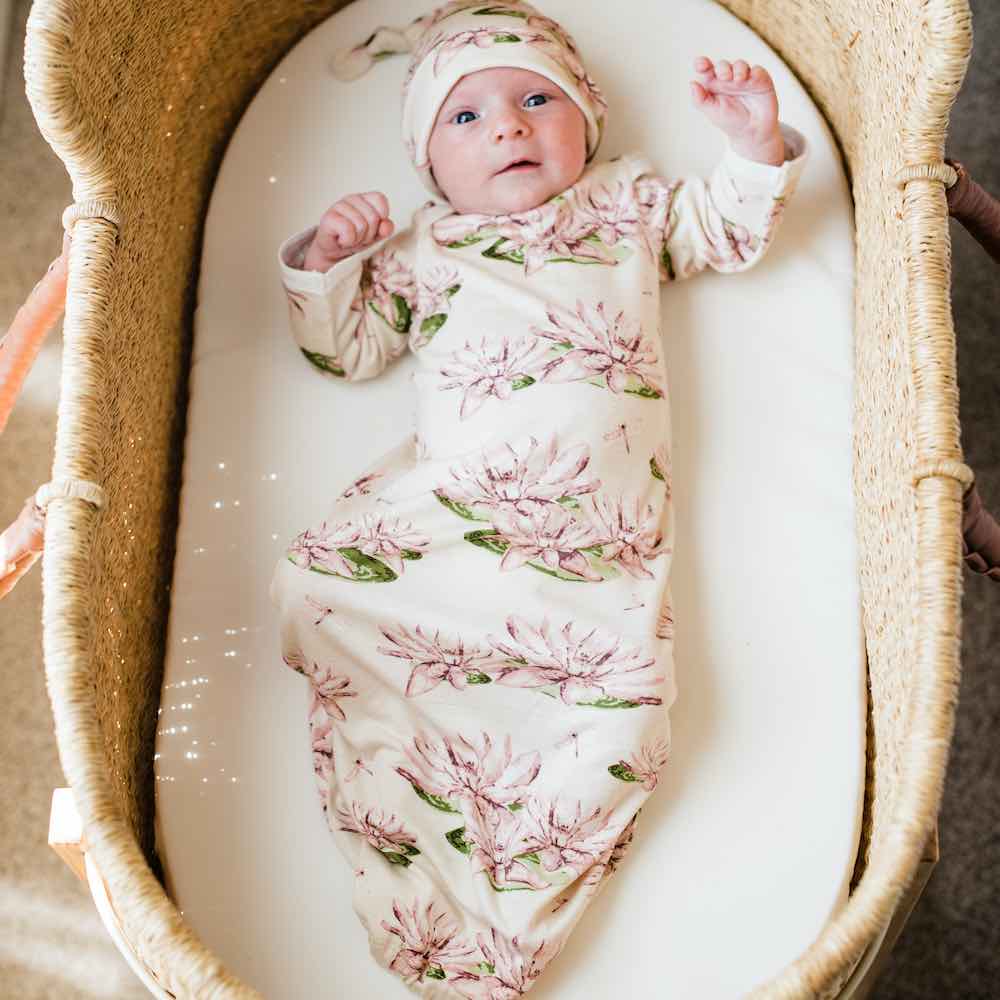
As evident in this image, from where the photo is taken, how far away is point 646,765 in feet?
3.41

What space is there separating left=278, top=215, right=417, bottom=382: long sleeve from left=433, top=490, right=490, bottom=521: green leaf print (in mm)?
206

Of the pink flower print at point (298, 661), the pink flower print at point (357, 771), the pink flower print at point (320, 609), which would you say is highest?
the pink flower print at point (320, 609)

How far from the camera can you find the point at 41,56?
1012mm

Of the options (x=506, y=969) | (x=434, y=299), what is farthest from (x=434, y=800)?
(x=434, y=299)

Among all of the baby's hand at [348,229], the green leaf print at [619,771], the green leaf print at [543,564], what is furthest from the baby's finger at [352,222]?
the green leaf print at [619,771]

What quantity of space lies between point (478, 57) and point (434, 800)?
28.4 inches

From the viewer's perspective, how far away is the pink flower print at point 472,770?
1.05 m

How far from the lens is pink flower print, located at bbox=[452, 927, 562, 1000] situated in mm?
982

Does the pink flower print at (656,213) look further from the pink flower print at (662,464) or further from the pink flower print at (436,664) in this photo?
the pink flower print at (436,664)

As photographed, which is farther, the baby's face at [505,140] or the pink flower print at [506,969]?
the baby's face at [505,140]

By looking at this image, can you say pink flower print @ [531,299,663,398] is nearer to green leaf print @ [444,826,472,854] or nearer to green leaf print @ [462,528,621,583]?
green leaf print @ [462,528,621,583]

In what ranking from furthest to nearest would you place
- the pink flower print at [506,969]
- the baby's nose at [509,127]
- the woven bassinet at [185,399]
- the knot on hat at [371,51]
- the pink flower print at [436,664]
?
the knot on hat at [371,51], the baby's nose at [509,127], the pink flower print at [436,664], the pink flower print at [506,969], the woven bassinet at [185,399]

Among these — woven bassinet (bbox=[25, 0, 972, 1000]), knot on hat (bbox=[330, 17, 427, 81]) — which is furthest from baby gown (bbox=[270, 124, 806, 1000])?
knot on hat (bbox=[330, 17, 427, 81])

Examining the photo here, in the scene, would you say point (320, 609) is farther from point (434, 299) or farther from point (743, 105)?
point (743, 105)
